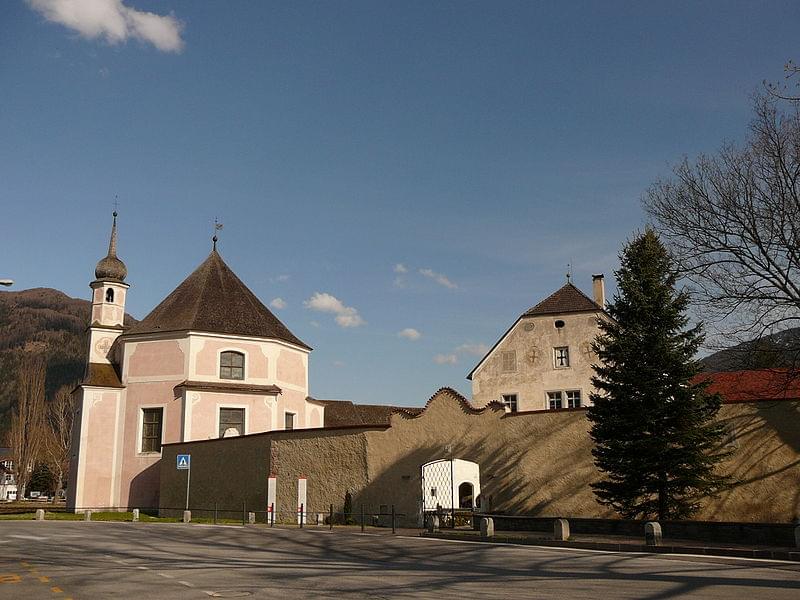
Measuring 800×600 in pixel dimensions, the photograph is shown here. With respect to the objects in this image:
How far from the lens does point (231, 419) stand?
41.4 meters

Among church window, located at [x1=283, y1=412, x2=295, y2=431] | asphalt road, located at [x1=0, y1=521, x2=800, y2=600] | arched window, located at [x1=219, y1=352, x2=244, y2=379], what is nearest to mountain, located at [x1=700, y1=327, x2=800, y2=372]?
asphalt road, located at [x1=0, y1=521, x2=800, y2=600]

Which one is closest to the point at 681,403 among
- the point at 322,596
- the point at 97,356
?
the point at 322,596

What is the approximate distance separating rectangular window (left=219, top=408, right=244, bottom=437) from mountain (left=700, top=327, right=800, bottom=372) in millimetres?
26454

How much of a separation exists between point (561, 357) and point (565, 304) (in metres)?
3.12

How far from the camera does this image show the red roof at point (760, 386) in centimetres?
2382

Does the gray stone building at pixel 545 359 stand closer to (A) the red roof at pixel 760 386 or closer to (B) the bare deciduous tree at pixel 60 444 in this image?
(A) the red roof at pixel 760 386

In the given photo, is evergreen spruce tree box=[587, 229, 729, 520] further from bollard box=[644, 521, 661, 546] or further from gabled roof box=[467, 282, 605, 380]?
gabled roof box=[467, 282, 605, 380]

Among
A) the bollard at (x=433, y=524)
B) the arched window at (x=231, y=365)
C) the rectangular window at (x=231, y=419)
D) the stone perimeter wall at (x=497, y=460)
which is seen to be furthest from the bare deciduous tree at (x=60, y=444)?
the bollard at (x=433, y=524)

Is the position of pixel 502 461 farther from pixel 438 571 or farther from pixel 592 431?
pixel 438 571

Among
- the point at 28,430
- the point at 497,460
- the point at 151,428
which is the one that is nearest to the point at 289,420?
the point at 151,428

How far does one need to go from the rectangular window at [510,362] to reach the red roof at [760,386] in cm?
1267

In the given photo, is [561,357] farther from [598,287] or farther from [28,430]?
[28,430]

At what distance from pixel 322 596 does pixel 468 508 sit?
18557mm

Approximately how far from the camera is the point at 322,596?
10.1 meters
